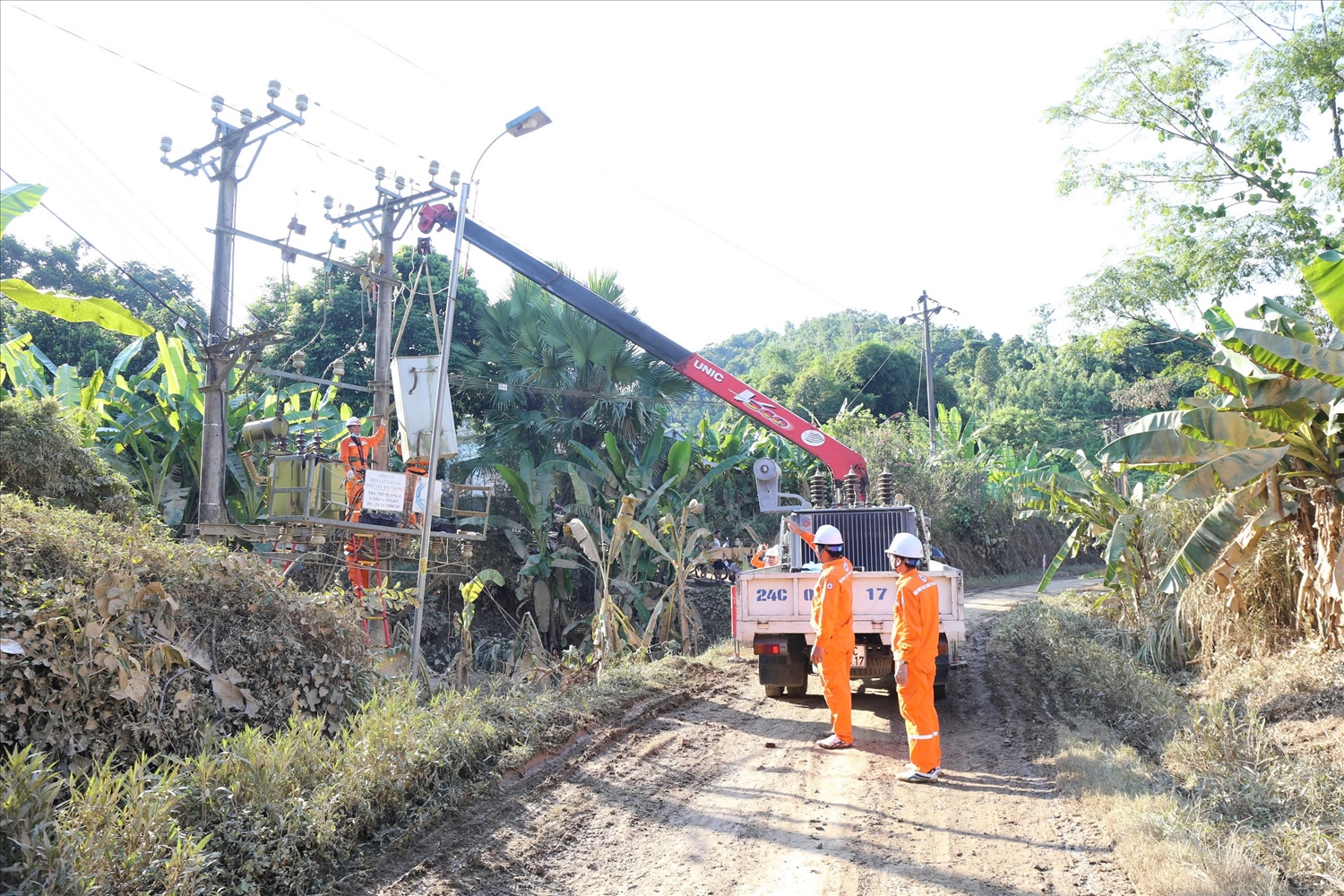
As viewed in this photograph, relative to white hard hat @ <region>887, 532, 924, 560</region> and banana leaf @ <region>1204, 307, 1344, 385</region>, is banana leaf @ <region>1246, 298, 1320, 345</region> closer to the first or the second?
banana leaf @ <region>1204, 307, 1344, 385</region>

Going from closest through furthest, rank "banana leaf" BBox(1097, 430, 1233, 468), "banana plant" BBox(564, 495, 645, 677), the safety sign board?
"banana leaf" BBox(1097, 430, 1233, 468) → "banana plant" BBox(564, 495, 645, 677) → the safety sign board

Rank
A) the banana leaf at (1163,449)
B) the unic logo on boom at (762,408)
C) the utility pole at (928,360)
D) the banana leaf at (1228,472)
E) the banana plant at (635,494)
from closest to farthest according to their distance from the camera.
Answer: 1. the banana leaf at (1228,472)
2. the banana leaf at (1163,449)
3. the unic logo on boom at (762,408)
4. the banana plant at (635,494)
5. the utility pole at (928,360)

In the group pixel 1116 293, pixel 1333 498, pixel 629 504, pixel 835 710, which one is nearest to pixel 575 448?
pixel 629 504

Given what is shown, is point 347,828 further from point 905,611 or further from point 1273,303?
point 1273,303

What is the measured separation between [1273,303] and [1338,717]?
12.4ft

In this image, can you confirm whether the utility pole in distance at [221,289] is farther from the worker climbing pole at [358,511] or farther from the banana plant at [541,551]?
the banana plant at [541,551]

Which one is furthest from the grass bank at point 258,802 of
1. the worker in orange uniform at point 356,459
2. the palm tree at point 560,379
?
the palm tree at point 560,379

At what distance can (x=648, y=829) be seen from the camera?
554 centimetres

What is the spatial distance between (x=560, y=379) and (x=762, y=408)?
7195mm

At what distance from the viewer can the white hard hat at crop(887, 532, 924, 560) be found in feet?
24.1

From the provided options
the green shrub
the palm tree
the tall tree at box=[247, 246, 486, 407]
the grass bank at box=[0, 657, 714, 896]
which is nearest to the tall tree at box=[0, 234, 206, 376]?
the tall tree at box=[247, 246, 486, 407]

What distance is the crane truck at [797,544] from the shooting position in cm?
880

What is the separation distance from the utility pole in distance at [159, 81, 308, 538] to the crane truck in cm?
262

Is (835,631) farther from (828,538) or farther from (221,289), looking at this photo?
(221,289)
